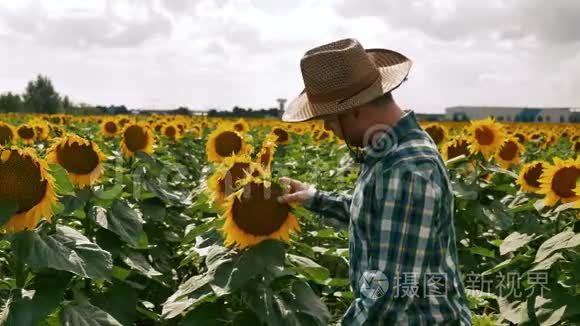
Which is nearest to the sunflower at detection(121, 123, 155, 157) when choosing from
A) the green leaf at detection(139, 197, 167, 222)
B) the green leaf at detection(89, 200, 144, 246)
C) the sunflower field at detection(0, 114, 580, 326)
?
the sunflower field at detection(0, 114, 580, 326)

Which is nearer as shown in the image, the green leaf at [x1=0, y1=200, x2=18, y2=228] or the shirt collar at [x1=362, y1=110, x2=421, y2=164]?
the shirt collar at [x1=362, y1=110, x2=421, y2=164]

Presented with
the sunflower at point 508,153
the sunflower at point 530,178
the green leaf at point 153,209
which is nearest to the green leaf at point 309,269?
the green leaf at point 153,209

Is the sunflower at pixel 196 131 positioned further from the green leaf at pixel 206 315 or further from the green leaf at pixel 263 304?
the green leaf at pixel 263 304

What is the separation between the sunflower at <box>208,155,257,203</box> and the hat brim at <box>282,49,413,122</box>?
63cm

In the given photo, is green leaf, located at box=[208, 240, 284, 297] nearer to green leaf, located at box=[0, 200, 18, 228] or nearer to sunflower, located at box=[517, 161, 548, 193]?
green leaf, located at box=[0, 200, 18, 228]

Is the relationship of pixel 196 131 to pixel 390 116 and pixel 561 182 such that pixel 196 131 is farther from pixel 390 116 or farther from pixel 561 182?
pixel 390 116

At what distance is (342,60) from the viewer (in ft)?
8.64

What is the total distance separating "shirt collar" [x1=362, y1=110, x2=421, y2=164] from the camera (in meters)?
2.50

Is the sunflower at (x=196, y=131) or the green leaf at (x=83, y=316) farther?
the sunflower at (x=196, y=131)

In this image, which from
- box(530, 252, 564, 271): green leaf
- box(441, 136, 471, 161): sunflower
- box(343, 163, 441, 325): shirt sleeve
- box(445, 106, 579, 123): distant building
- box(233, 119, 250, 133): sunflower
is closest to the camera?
box(343, 163, 441, 325): shirt sleeve

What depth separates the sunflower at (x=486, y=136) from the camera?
659 centimetres

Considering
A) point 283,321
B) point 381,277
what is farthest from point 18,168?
point 381,277

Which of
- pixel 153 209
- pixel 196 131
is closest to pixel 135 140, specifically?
pixel 153 209

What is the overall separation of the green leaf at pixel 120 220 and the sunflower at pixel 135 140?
98.7 inches
